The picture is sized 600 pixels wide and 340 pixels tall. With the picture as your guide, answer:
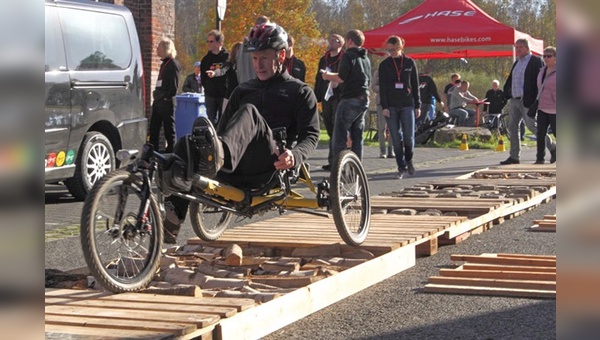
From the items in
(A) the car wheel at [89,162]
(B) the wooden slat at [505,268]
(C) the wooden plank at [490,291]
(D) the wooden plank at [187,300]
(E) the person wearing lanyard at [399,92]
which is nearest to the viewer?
(D) the wooden plank at [187,300]

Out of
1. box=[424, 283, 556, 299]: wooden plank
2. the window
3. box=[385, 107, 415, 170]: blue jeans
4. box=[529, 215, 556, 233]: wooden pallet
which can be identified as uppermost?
the window

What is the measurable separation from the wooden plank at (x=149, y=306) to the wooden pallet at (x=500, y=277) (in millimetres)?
1760

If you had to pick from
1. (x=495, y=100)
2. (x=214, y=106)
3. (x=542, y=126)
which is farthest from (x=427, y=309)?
(x=495, y=100)

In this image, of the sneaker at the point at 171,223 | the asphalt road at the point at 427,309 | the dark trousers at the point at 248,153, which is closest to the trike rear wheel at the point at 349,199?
the asphalt road at the point at 427,309

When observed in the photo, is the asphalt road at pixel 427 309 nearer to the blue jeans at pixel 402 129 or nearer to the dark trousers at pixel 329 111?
the blue jeans at pixel 402 129

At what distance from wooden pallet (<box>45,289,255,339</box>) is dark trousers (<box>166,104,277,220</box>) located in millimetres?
1153

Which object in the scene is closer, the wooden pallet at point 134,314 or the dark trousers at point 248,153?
the wooden pallet at point 134,314

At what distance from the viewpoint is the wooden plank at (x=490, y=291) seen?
5.22 meters

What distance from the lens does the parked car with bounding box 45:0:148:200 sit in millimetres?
10250

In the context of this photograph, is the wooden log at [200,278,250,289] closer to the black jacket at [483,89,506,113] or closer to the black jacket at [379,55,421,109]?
the black jacket at [379,55,421,109]

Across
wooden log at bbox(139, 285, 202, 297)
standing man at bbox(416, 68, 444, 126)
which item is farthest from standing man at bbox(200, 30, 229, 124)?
standing man at bbox(416, 68, 444, 126)

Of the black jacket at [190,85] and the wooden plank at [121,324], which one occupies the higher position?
the black jacket at [190,85]

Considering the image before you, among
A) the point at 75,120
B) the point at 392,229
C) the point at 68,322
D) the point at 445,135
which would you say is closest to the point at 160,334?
the point at 68,322

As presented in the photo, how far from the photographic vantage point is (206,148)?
5.01 metres
